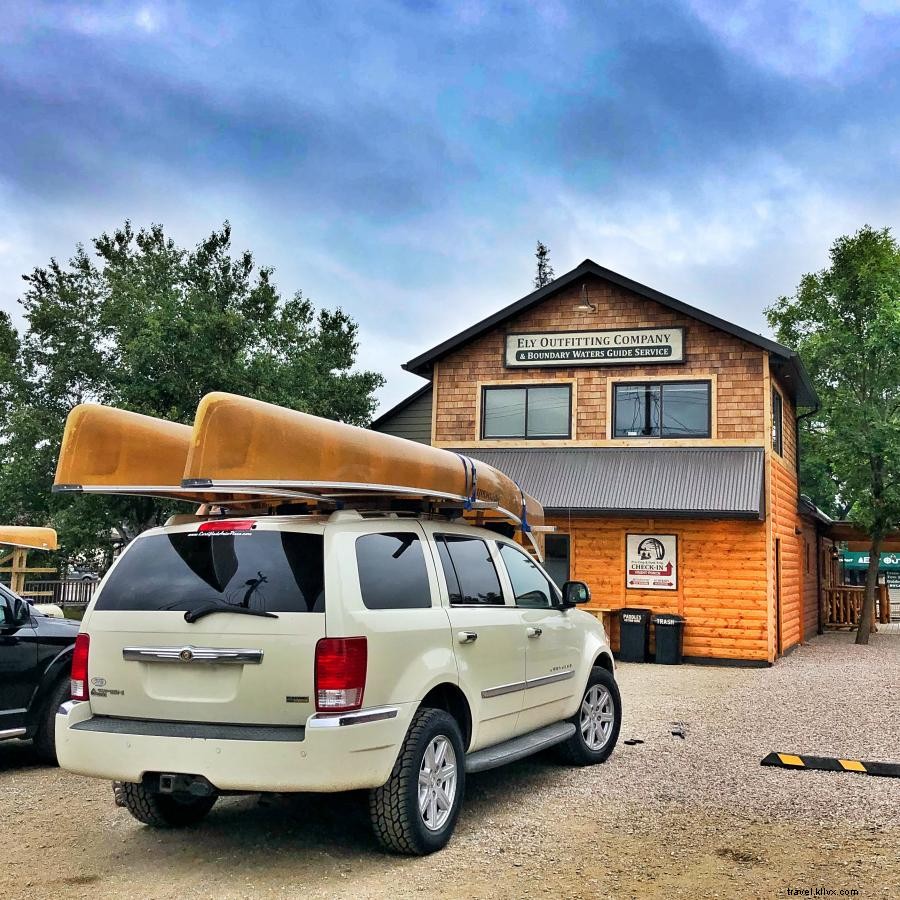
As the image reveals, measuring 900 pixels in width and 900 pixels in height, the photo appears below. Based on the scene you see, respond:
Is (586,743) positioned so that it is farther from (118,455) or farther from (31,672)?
(31,672)

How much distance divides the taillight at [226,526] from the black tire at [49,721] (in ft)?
10.5

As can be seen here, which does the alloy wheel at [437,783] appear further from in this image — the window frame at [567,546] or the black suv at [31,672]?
the window frame at [567,546]

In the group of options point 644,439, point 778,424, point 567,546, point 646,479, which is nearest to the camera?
point 646,479

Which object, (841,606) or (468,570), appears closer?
(468,570)

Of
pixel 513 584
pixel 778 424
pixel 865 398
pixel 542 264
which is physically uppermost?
pixel 542 264

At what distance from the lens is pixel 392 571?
17.3 ft

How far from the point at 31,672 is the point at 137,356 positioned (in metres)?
Answer: 12.2

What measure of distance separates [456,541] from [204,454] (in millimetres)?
2069

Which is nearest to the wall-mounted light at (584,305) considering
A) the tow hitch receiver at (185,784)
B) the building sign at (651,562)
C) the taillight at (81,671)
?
the building sign at (651,562)

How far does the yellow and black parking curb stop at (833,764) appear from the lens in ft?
24.4

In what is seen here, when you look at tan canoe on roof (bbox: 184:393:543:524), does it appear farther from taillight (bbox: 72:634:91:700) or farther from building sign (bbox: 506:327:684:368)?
building sign (bbox: 506:327:684:368)

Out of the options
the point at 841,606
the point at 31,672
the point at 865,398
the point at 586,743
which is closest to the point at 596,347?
the point at 865,398

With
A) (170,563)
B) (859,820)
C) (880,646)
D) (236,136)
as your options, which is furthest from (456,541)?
(880,646)

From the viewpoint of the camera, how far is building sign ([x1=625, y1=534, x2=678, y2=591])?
16.4 m
